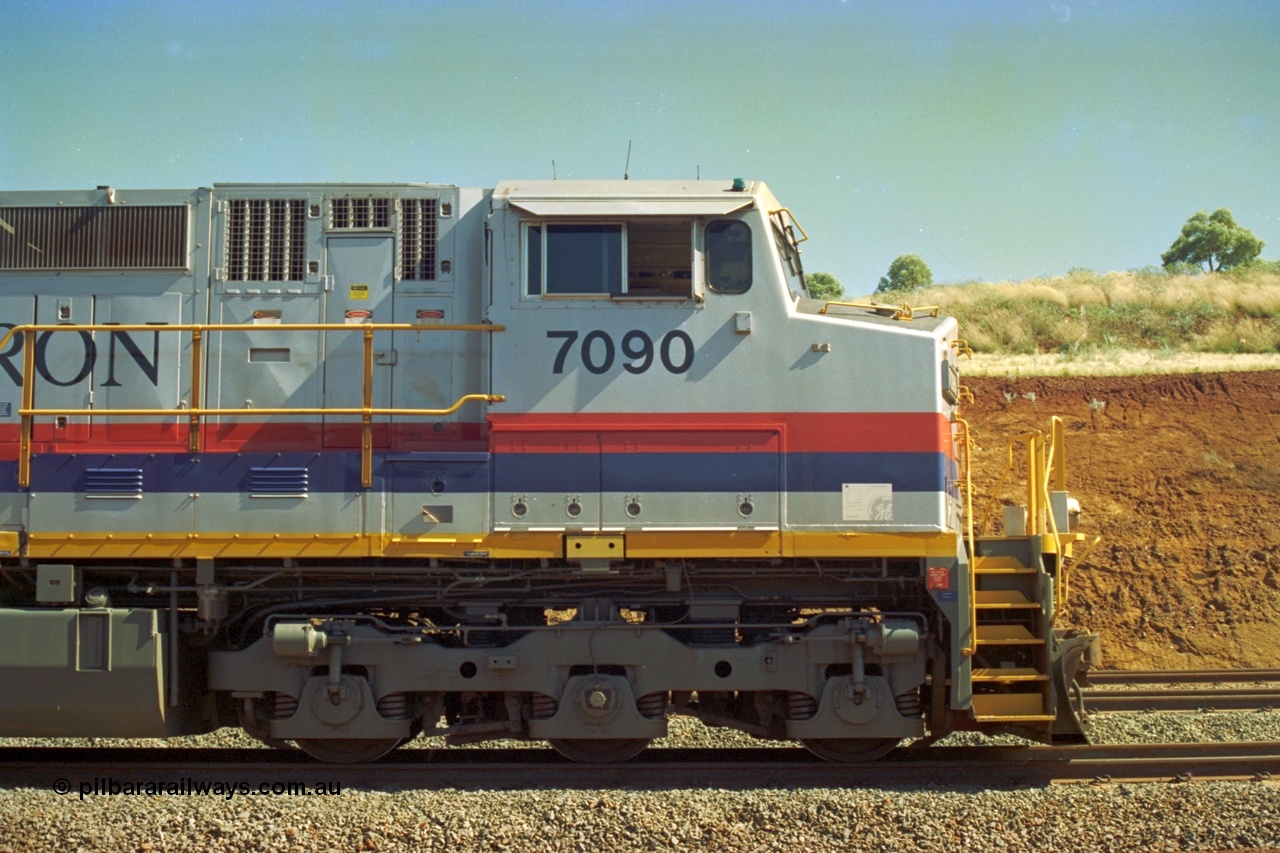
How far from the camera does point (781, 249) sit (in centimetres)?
799

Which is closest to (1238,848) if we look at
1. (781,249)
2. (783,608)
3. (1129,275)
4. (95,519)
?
(783,608)

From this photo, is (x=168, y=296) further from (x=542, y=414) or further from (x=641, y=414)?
(x=641, y=414)

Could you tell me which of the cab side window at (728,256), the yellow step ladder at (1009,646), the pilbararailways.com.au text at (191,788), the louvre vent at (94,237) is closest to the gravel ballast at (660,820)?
the pilbararailways.com.au text at (191,788)

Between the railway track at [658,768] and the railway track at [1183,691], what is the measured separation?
2.00 m

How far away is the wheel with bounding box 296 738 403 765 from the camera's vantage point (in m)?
7.63

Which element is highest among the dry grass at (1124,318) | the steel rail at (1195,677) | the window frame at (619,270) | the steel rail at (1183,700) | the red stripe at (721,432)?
the dry grass at (1124,318)

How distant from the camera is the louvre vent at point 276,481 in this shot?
23.8ft

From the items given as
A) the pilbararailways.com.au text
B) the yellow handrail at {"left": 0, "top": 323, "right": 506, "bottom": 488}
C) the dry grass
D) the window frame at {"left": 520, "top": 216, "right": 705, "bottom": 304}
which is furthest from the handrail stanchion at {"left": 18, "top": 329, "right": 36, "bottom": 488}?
the dry grass

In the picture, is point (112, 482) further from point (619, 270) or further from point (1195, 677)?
point (1195, 677)

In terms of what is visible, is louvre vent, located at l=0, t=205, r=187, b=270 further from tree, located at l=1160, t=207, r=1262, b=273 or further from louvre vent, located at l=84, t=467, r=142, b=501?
tree, located at l=1160, t=207, r=1262, b=273

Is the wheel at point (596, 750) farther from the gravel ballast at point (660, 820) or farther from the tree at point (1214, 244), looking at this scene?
the tree at point (1214, 244)

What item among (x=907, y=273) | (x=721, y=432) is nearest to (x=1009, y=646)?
(x=721, y=432)

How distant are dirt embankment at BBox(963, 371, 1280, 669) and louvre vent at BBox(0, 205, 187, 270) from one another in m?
13.3

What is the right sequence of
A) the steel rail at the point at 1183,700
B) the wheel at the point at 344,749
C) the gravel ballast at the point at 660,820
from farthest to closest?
the steel rail at the point at 1183,700, the wheel at the point at 344,749, the gravel ballast at the point at 660,820
